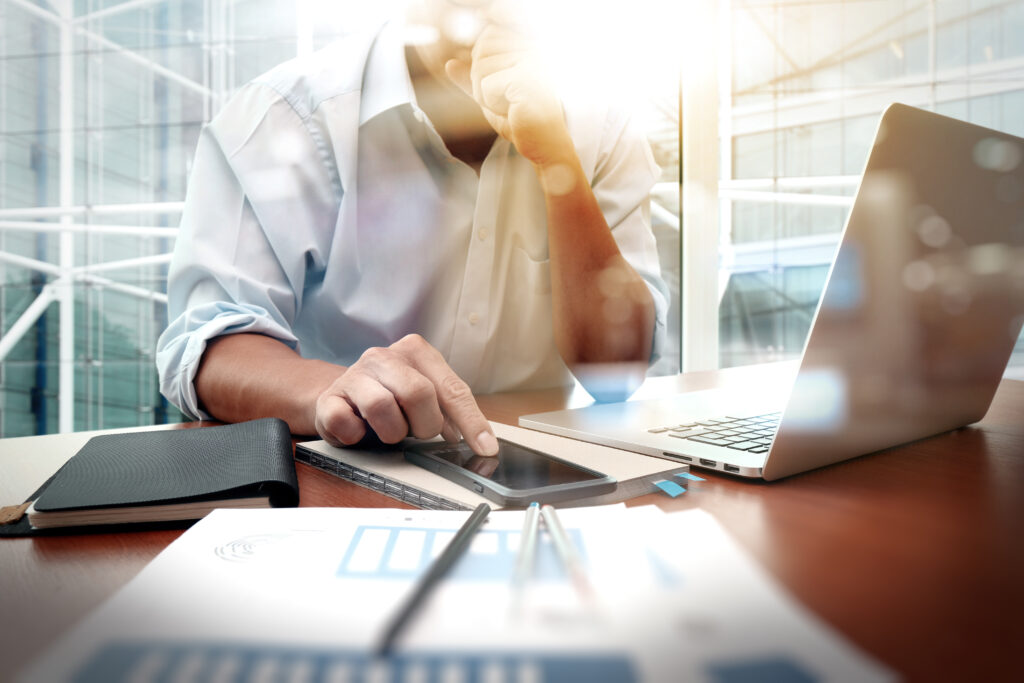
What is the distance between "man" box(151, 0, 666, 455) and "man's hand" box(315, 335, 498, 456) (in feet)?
0.90

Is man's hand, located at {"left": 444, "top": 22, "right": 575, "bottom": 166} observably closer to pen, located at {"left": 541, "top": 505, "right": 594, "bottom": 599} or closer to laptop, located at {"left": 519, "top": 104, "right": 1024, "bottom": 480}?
laptop, located at {"left": 519, "top": 104, "right": 1024, "bottom": 480}

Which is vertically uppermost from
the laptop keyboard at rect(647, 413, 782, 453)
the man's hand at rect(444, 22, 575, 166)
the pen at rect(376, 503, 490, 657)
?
the man's hand at rect(444, 22, 575, 166)

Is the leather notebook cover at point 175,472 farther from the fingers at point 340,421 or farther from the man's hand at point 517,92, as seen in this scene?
the man's hand at point 517,92

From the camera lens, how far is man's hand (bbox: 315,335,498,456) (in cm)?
41

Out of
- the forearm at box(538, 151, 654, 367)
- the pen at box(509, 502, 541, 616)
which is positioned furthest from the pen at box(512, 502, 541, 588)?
the forearm at box(538, 151, 654, 367)

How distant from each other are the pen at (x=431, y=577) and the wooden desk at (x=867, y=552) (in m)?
0.10

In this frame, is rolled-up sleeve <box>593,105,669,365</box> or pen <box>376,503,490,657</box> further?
rolled-up sleeve <box>593,105,669,365</box>

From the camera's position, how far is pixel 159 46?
253cm

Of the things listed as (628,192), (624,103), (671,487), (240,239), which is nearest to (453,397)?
(671,487)

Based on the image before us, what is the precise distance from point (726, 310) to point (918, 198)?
5.50 ft

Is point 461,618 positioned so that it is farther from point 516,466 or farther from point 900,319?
point 900,319

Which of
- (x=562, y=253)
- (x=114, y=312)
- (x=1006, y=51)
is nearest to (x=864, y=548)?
(x=562, y=253)

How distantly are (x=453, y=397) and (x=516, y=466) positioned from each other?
0.09 m

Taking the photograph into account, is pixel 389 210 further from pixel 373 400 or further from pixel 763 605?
pixel 763 605
